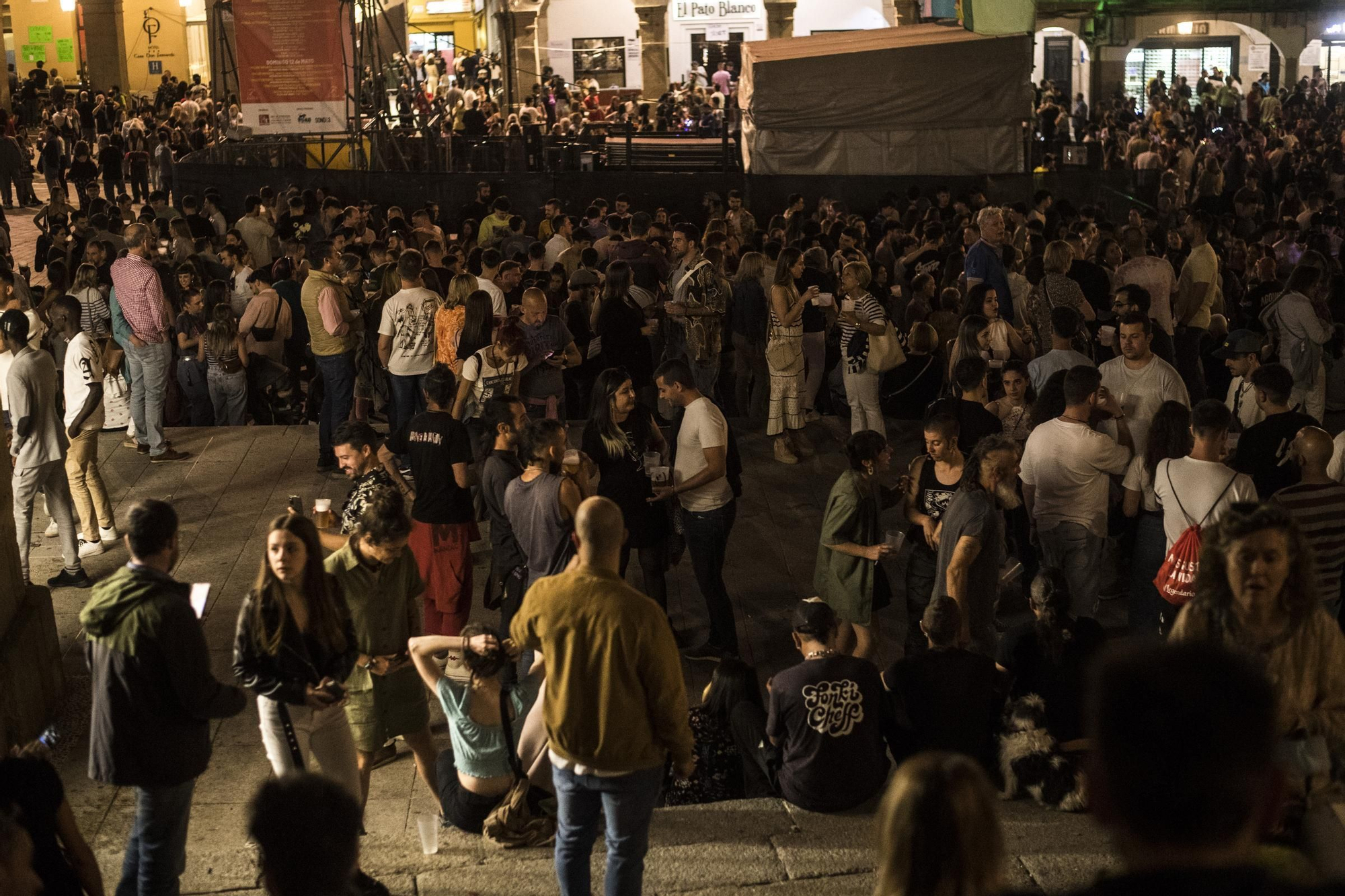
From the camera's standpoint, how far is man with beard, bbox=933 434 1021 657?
684 centimetres

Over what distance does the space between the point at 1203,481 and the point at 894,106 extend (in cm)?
1615

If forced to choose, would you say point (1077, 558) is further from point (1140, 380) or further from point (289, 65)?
point (289, 65)

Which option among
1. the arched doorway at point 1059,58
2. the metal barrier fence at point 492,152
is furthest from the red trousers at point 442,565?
the arched doorway at point 1059,58

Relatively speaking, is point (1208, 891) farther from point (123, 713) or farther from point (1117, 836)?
point (123, 713)

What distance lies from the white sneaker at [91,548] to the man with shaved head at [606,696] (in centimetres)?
543

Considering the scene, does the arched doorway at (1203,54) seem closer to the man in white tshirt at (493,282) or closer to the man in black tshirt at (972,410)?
the man in white tshirt at (493,282)

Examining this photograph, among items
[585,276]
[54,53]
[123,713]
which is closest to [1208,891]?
[123,713]

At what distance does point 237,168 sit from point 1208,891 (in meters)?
23.7

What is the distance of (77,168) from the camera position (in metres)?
25.6

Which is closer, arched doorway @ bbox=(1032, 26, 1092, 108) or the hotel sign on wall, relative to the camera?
the hotel sign on wall

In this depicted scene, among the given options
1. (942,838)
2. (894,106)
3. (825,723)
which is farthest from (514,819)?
(894,106)

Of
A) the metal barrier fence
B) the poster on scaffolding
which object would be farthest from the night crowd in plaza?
the metal barrier fence

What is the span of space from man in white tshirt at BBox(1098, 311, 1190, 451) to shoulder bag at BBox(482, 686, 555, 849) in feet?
13.2

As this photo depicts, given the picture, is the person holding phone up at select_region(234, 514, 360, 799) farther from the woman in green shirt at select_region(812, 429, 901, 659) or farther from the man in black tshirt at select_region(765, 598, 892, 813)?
the woman in green shirt at select_region(812, 429, 901, 659)
